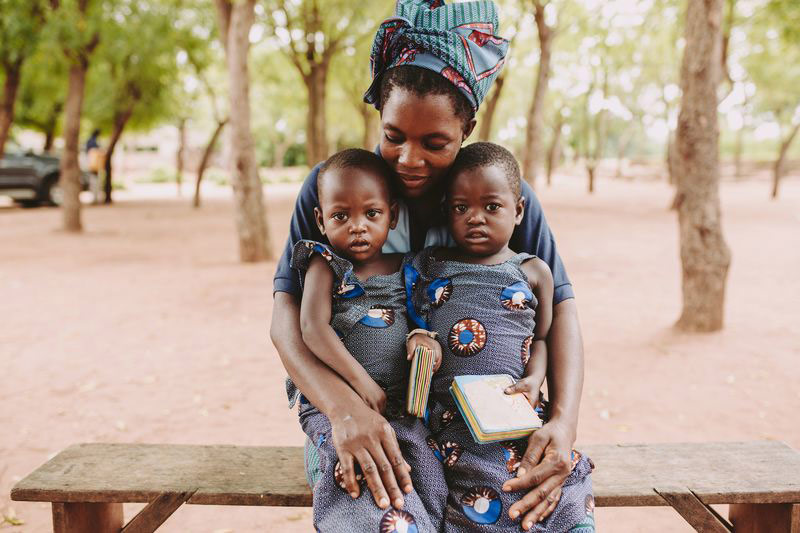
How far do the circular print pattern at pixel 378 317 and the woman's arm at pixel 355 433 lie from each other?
173mm

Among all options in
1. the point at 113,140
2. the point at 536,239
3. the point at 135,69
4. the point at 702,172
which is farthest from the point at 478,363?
the point at 113,140

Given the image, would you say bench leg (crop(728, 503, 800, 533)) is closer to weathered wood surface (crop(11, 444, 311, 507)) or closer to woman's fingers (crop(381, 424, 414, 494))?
woman's fingers (crop(381, 424, 414, 494))

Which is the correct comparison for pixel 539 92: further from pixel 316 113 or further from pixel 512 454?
pixel 512 454

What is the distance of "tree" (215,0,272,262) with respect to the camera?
8117 millimetres

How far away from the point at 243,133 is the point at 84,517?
22.5 ft

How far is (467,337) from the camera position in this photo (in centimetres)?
180

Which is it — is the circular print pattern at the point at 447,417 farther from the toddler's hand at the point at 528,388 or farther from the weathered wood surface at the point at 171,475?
the weathered wood surface at the point at 171,475

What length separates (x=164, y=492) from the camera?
6.27 ft

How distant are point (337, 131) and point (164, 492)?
39.4 meters

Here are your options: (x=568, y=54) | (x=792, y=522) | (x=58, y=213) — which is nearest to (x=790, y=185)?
(x=568, y=54)

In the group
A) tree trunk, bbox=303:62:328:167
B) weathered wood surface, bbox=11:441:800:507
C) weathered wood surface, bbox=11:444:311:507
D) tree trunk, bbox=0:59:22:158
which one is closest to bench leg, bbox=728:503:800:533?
weathered wood surface, bbox=11:441:800:507

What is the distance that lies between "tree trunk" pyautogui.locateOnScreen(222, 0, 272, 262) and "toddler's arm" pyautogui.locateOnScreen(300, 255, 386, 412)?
688cm

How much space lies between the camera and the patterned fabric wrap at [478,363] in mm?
1590

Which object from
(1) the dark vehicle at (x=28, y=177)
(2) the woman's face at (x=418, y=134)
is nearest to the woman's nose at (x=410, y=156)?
(2) the woman's face at (x=418, y=134)
